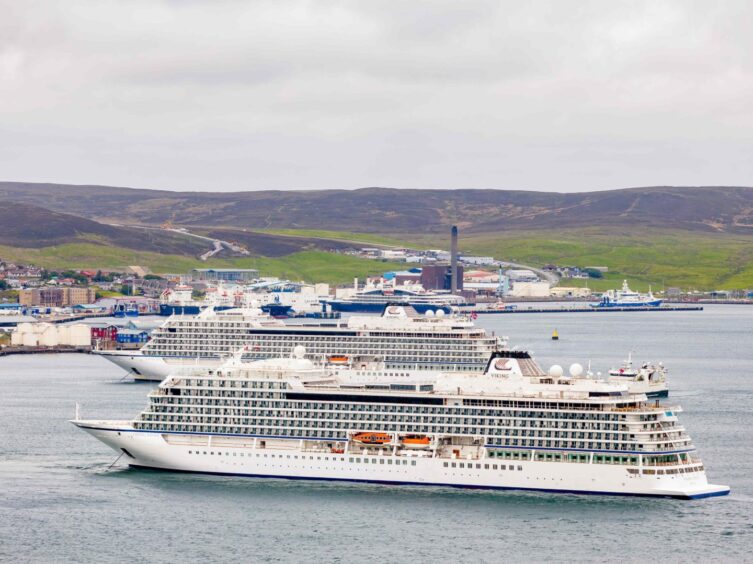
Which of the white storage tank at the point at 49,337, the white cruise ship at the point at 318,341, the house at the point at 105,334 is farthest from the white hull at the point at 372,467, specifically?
the white storage tank at the point at 49,337

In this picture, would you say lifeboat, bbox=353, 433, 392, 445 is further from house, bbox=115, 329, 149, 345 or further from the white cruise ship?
house, bbox=115, 329, 149, 345

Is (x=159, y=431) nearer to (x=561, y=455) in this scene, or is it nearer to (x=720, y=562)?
(x=561, y=455)

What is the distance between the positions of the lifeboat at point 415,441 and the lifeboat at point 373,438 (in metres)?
0.62

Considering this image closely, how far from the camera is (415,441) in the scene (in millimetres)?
57156

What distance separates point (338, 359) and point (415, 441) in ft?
117

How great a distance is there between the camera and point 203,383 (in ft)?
196

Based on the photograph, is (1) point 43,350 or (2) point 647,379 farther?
(1) point 43,350

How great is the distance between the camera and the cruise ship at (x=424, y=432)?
54562 millimetres

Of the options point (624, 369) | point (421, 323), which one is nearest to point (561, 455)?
point (624, 369)

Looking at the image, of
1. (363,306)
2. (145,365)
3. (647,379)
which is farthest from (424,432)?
(363,306)

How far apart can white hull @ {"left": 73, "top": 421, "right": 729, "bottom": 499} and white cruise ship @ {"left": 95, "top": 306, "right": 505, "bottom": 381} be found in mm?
34742

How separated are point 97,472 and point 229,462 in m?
5.27

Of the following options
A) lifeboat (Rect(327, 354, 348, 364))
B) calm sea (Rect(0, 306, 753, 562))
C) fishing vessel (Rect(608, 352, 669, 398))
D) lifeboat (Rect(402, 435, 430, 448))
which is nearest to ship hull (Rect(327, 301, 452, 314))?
lifeboat (Rect(327, 354, 348, 364))

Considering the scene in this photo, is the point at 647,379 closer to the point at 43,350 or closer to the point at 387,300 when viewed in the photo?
the point at 43,350
